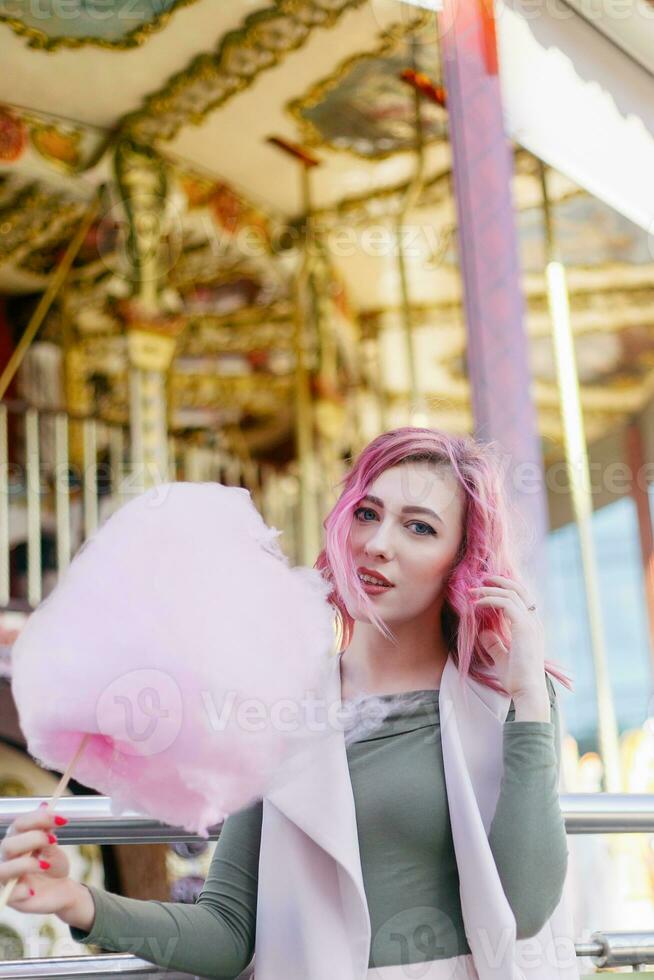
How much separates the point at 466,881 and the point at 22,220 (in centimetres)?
600

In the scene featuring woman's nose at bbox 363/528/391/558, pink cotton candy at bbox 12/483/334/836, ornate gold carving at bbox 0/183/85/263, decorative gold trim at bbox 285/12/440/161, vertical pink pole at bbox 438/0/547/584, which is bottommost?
pink cotton candy at bbox 12/483/334/836

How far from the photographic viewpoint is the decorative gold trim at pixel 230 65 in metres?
4.80

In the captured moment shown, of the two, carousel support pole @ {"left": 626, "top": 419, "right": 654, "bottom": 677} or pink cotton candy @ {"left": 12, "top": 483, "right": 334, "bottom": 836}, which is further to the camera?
carousel support pole @ {"left": 626, "top": 419, "right": 654, "bottom": 677}

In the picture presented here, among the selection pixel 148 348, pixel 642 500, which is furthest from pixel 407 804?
pixel 642 500

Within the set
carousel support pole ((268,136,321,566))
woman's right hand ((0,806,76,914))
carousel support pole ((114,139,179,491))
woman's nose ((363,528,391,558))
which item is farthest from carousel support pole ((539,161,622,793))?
woman's right hand ((0,806,76,914))

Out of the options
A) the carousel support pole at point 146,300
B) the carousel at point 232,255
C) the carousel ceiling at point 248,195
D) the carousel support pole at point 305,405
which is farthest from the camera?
the carousel support pole at point 305,405

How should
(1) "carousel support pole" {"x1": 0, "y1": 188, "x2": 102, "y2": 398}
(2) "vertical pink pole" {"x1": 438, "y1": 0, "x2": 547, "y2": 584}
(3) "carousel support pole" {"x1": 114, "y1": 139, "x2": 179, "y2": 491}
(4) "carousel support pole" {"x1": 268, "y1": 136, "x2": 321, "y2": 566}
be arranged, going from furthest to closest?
(1) "carousel support pole" {"x1": 0, "y1": 188, "x2": 102, "y2": 398} < (4) "carousel support pole" {"x1": 268, "y1": 136, "x2": 321, "y2": 566} < (3) "carousel support pole" {"x1": 114, "y1": 139, "x2": 179, "y2": 491} < (2) "vertical pink pole" {"x1": 438, "y1": 0, "x2": 547, "y2": 584}

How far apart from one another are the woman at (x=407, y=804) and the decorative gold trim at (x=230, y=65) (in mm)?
4022

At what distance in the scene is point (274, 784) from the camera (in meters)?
1.04

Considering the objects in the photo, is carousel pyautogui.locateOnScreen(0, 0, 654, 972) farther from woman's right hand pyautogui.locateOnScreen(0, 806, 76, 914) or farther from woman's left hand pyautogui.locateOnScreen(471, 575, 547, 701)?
woman's right hand pyautogui.locateOnScreen(0, 806, 76, 914)

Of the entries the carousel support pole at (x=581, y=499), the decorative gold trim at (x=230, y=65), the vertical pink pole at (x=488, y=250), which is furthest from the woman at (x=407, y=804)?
the decorative gold trim at (x=230, y=65)

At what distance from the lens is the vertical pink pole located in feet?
7.59

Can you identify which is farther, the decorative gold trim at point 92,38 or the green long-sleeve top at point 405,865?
the decorative gold trim at point 92,38

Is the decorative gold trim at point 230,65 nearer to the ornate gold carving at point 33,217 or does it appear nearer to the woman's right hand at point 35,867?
the ornate gold carving at point 33,217
